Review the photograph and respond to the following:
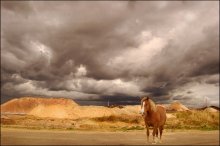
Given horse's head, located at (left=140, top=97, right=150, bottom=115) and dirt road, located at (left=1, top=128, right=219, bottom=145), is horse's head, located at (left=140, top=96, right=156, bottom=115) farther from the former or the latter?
dirt road, located at (left=1, top=128, right=219, bottom=145)

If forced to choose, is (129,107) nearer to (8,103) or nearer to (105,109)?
→ (105,109)

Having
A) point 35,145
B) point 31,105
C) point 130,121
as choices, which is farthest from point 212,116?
point 35,145

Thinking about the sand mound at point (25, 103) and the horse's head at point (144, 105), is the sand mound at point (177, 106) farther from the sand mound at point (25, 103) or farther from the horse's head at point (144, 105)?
the horse's head at point (144, 105)

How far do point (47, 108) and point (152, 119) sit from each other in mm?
99090

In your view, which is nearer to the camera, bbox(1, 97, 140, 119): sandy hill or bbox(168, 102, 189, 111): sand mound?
bbox(1, 97, 140, 119): sandy hill

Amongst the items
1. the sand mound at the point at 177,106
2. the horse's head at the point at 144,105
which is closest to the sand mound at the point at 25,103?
the sand mound at the point at 177,106

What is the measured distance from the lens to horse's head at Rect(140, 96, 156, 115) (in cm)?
1826

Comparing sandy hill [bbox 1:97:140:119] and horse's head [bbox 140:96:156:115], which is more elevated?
horse's head [bbox 140:96:156:115]

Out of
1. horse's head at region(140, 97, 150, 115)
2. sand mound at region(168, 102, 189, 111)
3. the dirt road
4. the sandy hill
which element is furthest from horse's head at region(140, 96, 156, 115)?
sand mound at region(168, 102, 189, 111)

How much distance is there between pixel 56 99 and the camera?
127m

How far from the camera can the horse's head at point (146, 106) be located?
59.9ft

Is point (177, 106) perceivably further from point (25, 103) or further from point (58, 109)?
point (25, 103)

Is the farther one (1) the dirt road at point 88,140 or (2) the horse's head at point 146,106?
(1) the dirt road at point 88,140

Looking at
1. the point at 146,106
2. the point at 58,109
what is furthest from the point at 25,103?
the point at 146,106
